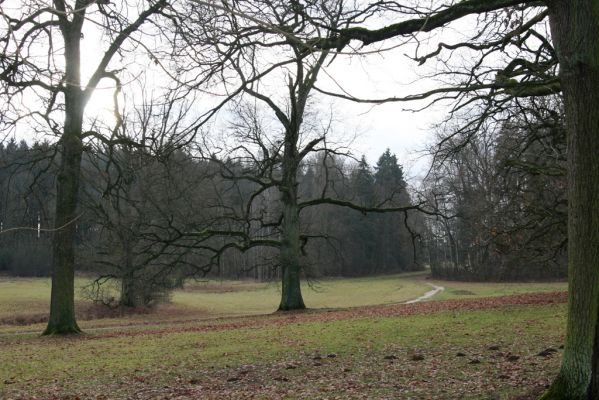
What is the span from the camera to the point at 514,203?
19.5 metres

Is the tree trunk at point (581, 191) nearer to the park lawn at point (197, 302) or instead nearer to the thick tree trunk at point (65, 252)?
the thick tree trunk at point (65, 252)

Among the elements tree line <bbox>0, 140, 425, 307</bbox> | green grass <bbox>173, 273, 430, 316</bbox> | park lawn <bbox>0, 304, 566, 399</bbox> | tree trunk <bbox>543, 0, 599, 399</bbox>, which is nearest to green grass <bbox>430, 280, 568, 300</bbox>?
green grass <bbox>173, 273, 430, 316</bbox>

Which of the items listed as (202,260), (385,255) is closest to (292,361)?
(202,260)

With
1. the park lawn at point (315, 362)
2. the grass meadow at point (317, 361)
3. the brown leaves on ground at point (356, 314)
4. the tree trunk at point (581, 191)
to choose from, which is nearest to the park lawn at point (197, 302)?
the brown leaves on ground at point (356, 314)

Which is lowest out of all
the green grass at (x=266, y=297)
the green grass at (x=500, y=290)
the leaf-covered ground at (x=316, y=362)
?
the green grass at (x=266, y=297)

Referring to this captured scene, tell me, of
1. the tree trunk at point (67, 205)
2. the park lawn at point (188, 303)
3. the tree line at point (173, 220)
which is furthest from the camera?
the park lawn at point (188, 303)

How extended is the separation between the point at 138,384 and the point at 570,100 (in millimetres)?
6519

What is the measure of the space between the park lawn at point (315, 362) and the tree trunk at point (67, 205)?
2012 millimetres

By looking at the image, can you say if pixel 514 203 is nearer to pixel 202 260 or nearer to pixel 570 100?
pixel 570 100

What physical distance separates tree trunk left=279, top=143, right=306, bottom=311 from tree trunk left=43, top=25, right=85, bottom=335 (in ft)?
30.7

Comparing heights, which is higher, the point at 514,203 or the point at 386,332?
the point at 514,203

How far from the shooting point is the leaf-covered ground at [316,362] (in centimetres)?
660

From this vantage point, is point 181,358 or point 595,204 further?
point 181,358

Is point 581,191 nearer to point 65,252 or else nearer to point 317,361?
point 317,361
